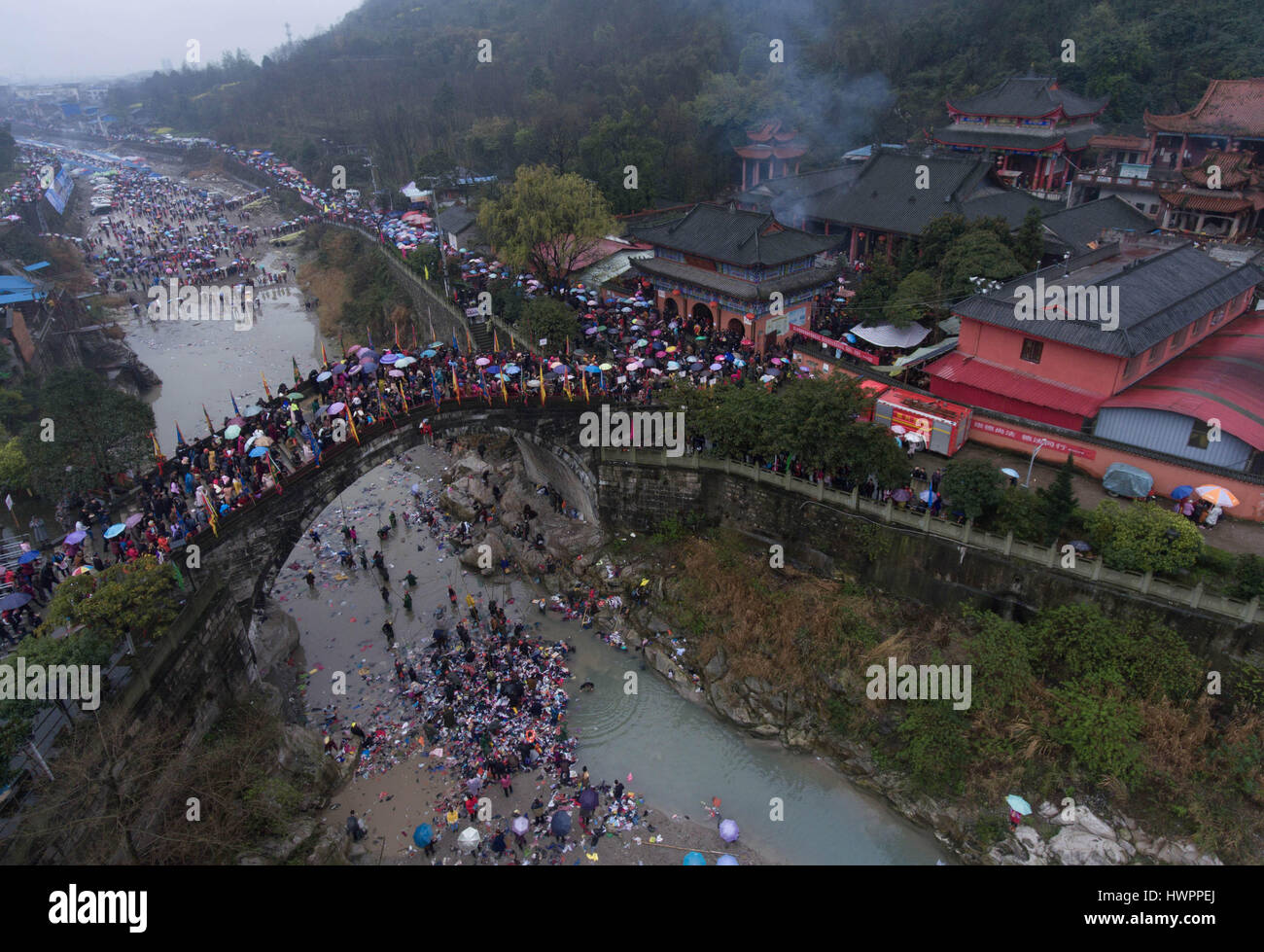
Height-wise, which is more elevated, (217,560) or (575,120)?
(575,120)

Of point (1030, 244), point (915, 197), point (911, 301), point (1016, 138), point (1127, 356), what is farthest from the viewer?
point (1016, 138)

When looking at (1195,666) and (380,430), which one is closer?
(1195,666)

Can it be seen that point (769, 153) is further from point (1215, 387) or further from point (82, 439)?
point (82, 439)

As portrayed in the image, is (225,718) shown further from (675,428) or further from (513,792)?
(675,428)

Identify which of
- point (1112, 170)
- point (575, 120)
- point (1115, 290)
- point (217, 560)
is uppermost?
point (575, 120)

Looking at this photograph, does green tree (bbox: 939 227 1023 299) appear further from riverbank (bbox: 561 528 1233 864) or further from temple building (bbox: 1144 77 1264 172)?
temple building (bbox: 1144 77 1264 172)

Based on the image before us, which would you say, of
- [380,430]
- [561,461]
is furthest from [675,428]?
[380,430]

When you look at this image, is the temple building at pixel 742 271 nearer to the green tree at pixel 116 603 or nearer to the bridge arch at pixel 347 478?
the bridge arch at pixel 347 478

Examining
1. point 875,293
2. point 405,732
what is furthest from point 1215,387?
point 405,732
